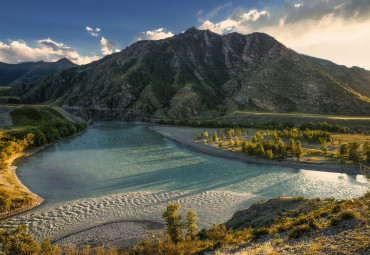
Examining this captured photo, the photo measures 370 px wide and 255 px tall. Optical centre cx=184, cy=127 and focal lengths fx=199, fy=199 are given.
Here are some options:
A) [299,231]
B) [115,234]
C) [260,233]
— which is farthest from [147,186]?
[299,231]

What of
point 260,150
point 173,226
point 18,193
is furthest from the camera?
point 260,150

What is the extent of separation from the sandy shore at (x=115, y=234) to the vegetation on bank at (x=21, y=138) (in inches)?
645

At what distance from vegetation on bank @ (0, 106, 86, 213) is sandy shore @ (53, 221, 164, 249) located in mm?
16374

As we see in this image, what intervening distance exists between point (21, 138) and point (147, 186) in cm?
6706

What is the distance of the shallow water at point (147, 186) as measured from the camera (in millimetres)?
33906

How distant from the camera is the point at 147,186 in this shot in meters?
47.2

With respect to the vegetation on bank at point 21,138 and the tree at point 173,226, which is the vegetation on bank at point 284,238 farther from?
the vegetation on bank at point 21,138

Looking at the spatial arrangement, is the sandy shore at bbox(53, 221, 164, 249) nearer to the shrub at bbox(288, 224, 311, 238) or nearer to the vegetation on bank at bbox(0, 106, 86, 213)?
the vegetation on bank at bbox(0, 106, 86, 213)

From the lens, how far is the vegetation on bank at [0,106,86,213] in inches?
1430

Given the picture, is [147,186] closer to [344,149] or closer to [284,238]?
[284,238]

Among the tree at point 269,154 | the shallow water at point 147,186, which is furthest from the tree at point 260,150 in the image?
the shallow water at point 147,186

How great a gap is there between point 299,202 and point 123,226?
2730 centimetres

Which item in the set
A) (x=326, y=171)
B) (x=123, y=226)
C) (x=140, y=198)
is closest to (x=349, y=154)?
(x=326, y=171)

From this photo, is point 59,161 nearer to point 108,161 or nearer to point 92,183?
point 108,161
